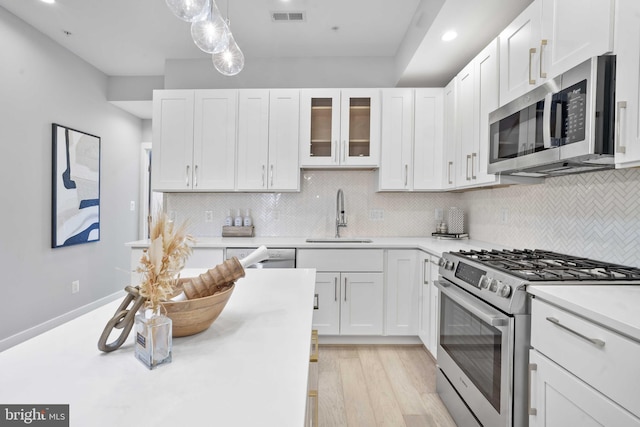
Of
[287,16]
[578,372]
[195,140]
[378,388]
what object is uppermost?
[287,16]

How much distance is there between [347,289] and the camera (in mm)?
2936

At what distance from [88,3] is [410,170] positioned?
3.12m

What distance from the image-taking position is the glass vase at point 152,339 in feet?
2.42

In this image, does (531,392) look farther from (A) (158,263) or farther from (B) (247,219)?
(B) (247,219)

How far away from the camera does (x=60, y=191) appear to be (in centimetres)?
335

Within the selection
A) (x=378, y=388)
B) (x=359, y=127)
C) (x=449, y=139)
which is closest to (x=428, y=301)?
(x=378, y=388)

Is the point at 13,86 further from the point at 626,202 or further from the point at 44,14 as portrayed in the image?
the point at 626,202

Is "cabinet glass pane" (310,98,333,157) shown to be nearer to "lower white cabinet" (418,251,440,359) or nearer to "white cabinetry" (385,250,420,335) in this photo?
"white cabinetry" (385,250,420,335)

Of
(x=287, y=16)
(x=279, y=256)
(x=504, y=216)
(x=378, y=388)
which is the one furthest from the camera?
(x=279, y=256)

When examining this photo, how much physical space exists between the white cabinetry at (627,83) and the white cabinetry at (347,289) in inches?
74.9

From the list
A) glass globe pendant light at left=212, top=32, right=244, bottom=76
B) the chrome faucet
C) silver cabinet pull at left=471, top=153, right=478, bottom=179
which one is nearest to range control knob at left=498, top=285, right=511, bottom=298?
silver cabinet pull at left=471, top=153, right=478, bottom=179

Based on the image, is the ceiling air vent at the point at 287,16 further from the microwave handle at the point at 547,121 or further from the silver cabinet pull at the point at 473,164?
the microwave handle at the point at 547,121

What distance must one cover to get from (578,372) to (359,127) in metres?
2.58

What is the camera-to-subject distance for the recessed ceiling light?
2400 millimetres
